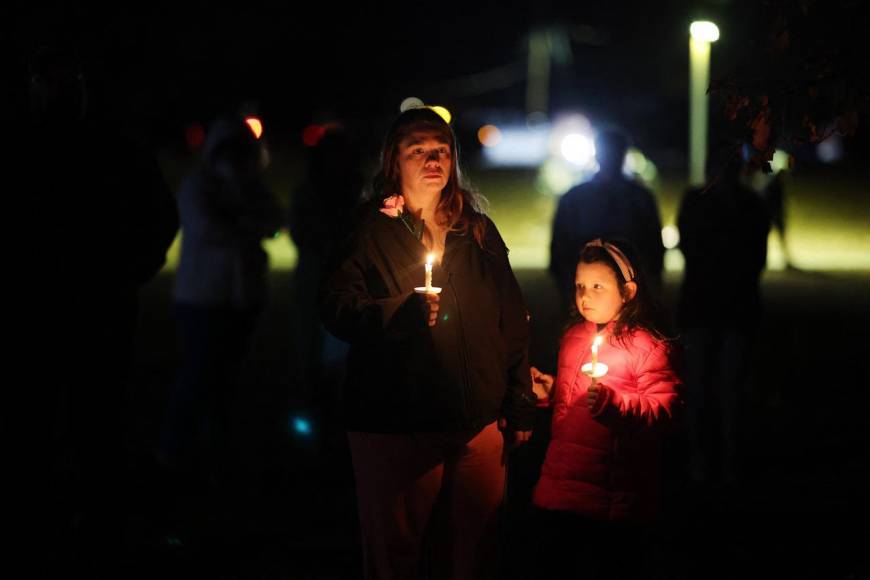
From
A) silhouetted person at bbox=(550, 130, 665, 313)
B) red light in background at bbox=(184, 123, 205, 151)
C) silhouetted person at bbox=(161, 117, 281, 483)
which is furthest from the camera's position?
red light in background at bbox=(184, 123, 205, 151)

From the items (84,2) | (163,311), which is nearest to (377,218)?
(163,311)

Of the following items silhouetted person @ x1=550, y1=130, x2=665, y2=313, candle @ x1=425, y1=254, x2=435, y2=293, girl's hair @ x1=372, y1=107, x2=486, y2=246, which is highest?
silhouetted person @ x1=550, y1=130, x2=665, y2=313

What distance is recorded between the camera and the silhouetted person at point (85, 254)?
473cm

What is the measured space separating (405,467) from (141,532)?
2555mm

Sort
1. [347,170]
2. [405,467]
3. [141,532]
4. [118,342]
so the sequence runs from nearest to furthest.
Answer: [405,467], [118,342], [141,532], [347,170]

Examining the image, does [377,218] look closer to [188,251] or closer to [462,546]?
[462,546]

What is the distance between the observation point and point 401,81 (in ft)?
194

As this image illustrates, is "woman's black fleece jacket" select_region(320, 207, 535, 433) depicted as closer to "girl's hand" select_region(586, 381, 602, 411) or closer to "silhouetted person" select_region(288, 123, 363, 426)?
"girl's hand" select_region(586, 381, 602, 411)

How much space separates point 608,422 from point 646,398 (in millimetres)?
221

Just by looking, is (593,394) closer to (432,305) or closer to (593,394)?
(593,394)

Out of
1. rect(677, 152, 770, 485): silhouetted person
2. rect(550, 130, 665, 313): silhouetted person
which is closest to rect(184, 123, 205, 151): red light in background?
rect(550, 130, 665, 313): silhouetted person

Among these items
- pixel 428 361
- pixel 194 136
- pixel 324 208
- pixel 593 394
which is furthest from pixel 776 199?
pixel 194 136

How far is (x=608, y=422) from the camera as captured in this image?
4406 mm

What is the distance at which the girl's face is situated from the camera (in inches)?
186
